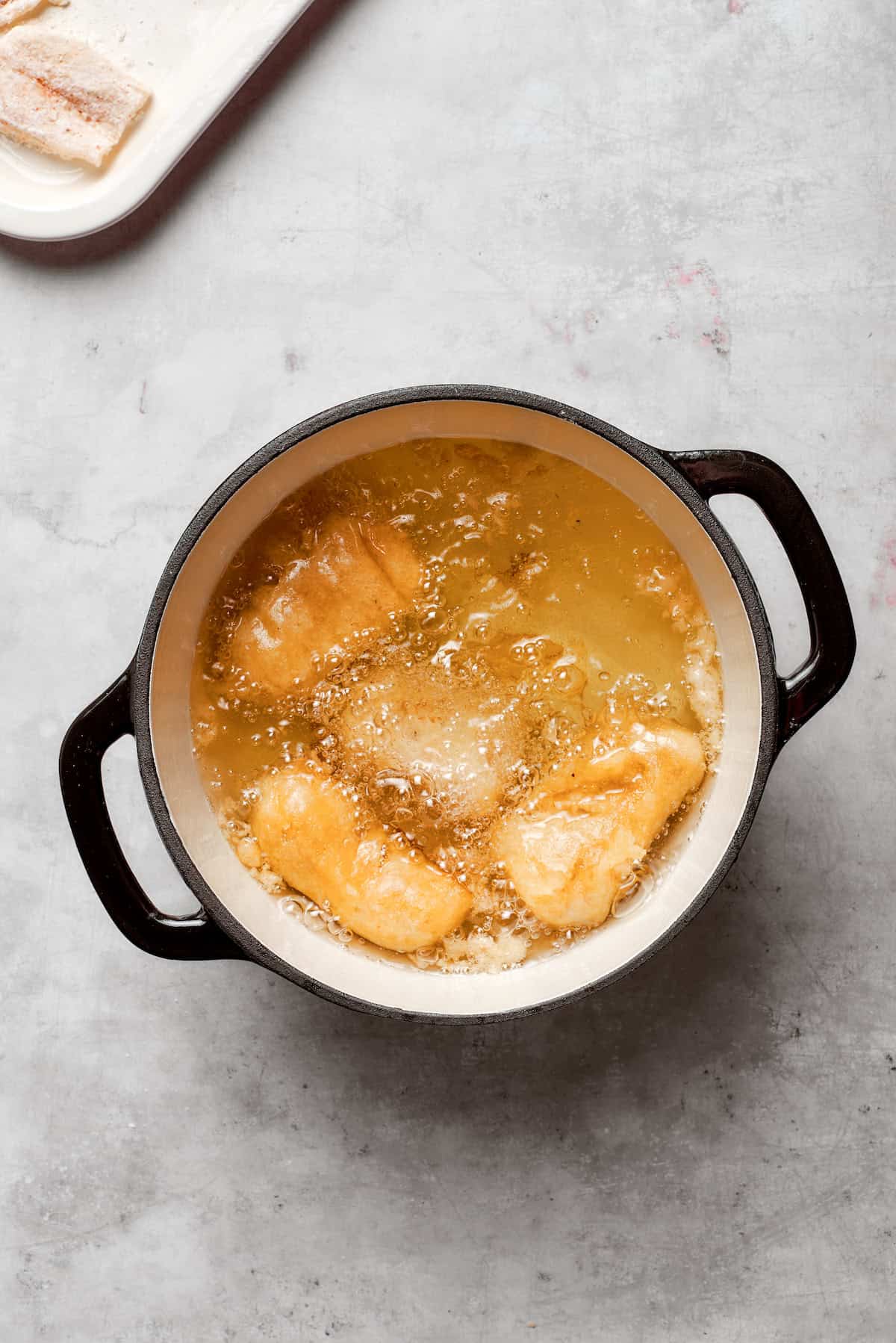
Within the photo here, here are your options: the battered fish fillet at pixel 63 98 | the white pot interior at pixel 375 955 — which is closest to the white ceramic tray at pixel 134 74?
the battered fish fillet at pixel 63 98

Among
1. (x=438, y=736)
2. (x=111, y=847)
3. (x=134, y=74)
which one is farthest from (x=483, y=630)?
(x=134, y=74)

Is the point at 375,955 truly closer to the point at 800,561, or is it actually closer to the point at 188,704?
the point at 188,704

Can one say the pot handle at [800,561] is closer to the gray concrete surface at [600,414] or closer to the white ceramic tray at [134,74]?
the gray concrete surface at [600,414]

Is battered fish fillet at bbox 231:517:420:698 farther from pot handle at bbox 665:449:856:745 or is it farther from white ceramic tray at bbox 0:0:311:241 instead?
white ceramic tray at bbox 0:0:311:241

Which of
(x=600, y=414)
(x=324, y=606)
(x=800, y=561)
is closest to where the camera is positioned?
(x=800, y=561)

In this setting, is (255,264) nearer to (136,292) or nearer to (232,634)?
(136,292)
